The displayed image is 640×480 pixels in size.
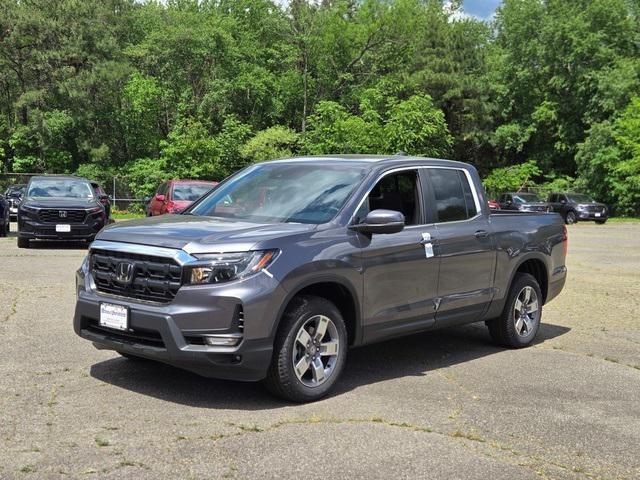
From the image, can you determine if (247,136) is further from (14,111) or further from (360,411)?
(360,411)

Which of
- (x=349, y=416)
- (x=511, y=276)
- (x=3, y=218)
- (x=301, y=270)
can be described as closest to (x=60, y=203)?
(x=3, y=218)

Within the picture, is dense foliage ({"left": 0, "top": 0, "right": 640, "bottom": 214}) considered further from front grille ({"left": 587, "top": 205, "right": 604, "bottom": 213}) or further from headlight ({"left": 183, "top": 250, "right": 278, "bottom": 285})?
headlight ({"left": 183, "top": 250, "right": 278, "bottom": 285})

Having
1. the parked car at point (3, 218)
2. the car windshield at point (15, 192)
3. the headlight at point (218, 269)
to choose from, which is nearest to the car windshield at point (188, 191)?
the parked car at point (3, 218)

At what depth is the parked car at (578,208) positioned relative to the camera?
135 feet

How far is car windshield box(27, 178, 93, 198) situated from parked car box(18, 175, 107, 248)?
24 mm

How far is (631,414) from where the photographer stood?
5586 millimetres

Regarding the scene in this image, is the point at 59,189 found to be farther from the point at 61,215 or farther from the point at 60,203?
the point at 61,215

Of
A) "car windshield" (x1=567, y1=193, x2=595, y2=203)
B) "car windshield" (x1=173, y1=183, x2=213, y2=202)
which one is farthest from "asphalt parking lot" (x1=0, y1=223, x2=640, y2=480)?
"car windshield" (x1=567, y1=193, x2=595, y2=203)

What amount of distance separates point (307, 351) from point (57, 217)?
13.1 m

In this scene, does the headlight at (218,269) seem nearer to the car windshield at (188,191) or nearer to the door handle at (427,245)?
the door handle at (427,245)

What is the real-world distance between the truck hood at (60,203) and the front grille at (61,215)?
111 millimetres

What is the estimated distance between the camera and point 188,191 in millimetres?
19469

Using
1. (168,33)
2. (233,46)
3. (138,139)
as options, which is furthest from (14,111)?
(233,46)

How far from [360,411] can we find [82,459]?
1966mm
